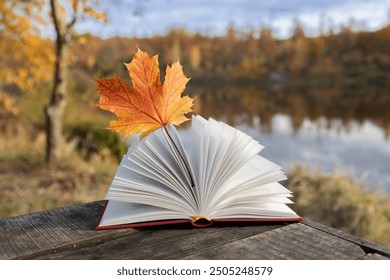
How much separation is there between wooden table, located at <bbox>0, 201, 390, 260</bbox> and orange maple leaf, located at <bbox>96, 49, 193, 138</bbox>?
0.23 m

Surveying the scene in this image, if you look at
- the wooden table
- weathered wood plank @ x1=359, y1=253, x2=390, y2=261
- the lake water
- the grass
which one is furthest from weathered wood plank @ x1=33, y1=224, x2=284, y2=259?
the lake water

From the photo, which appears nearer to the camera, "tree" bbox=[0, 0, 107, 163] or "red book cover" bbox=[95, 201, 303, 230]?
"red book cover" bbox=[95, 201, 303, 230]

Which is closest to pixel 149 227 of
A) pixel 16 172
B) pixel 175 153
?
pixel 175 153

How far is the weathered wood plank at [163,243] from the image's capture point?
75 centimetres

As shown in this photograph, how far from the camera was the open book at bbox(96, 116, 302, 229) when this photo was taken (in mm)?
877

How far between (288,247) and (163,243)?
23 centimetres

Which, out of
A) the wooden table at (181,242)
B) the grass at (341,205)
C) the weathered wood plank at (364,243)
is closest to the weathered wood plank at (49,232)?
the wooden table at (181,242)

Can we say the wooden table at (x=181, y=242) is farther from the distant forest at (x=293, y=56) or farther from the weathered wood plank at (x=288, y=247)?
the distant forest at (x=293, y=56)

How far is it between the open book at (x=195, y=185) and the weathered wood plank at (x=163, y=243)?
0.03 meters

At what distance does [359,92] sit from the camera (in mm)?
32031

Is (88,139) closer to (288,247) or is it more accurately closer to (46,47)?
(46,47)

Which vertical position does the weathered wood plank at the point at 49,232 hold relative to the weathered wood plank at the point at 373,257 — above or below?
above

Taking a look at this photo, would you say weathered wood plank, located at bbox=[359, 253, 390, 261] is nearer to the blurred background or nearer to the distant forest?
the blurred background
